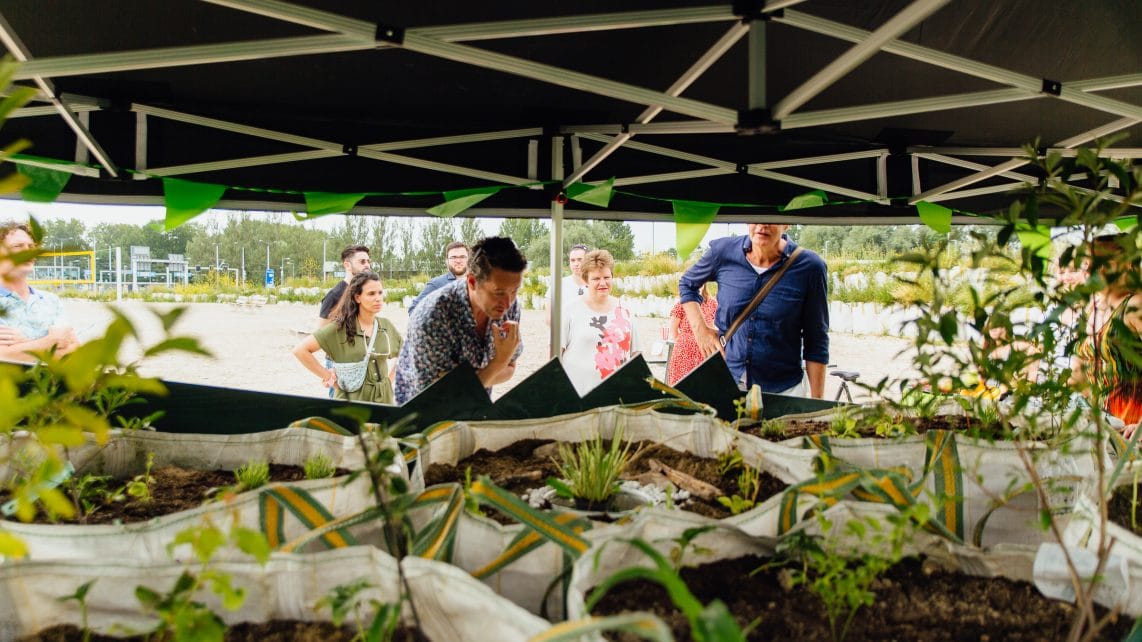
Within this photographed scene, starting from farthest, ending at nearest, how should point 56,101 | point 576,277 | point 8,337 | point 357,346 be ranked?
1. point 576,277
2. point 357,346
3. point 8,337
4. point 56,101

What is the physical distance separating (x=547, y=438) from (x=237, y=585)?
1004mm

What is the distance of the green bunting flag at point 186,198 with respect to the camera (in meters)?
2.60

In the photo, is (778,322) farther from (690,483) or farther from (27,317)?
(27,317)

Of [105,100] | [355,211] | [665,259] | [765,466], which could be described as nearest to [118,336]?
[765,466]

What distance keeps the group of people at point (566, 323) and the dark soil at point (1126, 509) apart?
1311mm

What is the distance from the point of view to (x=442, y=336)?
8.76ft

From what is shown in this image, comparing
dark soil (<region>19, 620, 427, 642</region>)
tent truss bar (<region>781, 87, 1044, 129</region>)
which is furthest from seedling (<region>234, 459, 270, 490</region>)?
tent truss bar (<region>781, 87, 1044, 129</region>)

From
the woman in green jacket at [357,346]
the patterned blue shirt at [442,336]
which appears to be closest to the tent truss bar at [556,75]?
the patterned blue shirt at [442,336]

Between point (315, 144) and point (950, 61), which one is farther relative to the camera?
point (315, 144)

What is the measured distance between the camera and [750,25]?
149 centimetres

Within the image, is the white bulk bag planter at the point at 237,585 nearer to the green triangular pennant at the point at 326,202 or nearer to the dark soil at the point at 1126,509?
the dark soil at the point at 1126,509

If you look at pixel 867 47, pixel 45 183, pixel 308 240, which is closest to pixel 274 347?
pixel 308 240

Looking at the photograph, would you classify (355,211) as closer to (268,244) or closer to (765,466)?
(765,466)

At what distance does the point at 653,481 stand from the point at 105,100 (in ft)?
6.85
